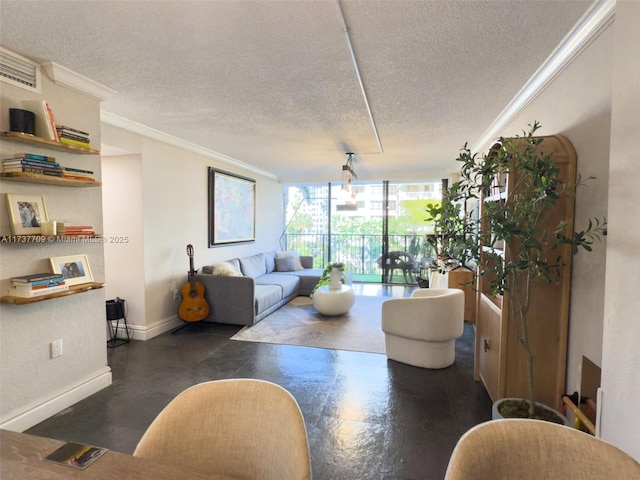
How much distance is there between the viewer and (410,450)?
1863mm

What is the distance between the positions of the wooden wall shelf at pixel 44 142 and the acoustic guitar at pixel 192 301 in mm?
1852

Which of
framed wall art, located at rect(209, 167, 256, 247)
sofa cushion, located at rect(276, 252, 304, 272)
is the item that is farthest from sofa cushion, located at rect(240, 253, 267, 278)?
sofa cushion, located at rect(276, 252, 304, 272)

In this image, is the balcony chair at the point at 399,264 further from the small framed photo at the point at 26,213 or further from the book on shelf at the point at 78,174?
the small framed photo at the point at 26,213

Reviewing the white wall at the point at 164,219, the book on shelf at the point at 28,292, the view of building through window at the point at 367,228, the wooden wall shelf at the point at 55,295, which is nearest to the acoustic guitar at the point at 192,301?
the white wall at the point at 164,219

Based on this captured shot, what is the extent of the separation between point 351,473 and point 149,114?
328cm

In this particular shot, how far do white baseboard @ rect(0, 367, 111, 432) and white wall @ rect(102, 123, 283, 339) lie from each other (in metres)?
1.05

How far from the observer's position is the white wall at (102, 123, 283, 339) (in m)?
3.49

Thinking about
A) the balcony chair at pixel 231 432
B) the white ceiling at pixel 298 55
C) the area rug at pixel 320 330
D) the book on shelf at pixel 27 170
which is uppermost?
the white ceiling at pixel 298 55

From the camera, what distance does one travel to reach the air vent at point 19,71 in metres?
1.92

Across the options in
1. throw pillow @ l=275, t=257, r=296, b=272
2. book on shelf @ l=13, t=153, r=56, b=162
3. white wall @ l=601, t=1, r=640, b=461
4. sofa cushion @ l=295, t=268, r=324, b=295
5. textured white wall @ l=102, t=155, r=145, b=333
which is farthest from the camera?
throw pillow @ l=275, t=257, r=296, b=272

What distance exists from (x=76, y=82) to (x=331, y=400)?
2.97m

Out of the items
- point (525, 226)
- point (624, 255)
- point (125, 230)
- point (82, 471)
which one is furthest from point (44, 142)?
point (624, 255)

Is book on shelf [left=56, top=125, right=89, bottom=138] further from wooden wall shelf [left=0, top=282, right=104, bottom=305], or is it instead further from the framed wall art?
the framed wall art

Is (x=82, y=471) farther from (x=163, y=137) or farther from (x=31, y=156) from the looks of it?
(x=163, y=137)
